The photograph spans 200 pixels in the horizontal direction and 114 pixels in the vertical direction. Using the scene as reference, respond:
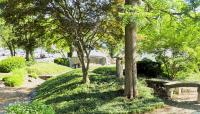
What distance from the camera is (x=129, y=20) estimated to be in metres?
15.8

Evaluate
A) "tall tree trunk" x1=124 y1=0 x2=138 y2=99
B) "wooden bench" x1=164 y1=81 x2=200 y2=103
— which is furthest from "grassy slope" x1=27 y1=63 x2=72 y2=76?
"tall tree trunk" x1=124 y1=0 x2=138 y2=99

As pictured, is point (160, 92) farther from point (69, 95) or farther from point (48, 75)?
point (48, 75)

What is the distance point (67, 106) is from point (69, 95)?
1817 mm

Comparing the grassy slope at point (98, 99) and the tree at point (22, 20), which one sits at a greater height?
the tree at point (22, 20)

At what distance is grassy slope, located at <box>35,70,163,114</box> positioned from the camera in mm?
16094

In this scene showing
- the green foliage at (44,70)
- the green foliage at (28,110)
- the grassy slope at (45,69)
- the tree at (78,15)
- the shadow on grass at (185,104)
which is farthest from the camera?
the grassy slope at (45,69)

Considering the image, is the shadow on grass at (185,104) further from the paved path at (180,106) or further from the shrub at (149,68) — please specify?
the shrub at (149,68)

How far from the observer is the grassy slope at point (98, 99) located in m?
16.1

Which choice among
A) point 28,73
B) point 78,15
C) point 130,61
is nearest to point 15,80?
point 28,73

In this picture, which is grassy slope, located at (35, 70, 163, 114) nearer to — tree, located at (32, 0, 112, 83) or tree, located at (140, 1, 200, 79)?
tree, located at (32, 0, 112, 83)

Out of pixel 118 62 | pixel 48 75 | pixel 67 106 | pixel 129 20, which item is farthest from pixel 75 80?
pixel 48 75

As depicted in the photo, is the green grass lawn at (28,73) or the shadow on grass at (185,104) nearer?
the shadow on grass at (185,104)

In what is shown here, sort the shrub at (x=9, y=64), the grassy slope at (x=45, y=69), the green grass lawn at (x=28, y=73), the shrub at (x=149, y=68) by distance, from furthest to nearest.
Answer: the shrub at (x=9, y=64)
the grassy slope at (x=45, y=69)
the green grass lawn at (x=28, y=73)
the shrub at (x=149, y=68)

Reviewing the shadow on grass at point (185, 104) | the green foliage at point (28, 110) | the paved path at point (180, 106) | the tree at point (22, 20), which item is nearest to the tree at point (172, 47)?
the paved path at point (180, 106)
